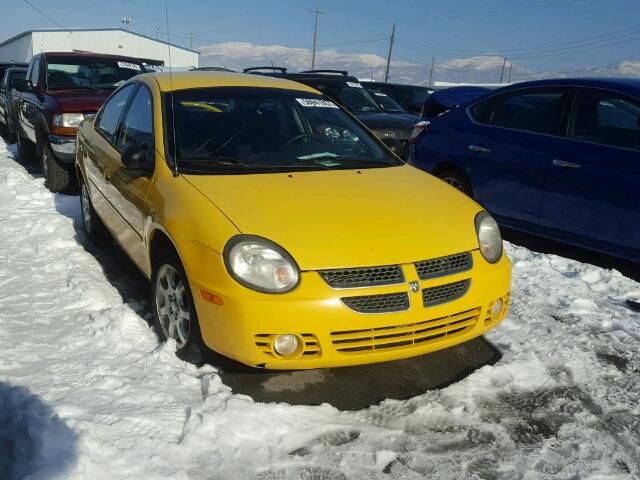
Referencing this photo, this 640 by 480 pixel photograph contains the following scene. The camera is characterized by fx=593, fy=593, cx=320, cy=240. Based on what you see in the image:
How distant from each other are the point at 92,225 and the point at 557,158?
3.98 meters

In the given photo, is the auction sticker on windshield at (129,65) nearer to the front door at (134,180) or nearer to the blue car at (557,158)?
the front door at (134,180)

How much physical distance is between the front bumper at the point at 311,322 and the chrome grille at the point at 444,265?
0.04 m

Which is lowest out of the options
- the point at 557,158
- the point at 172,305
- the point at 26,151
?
the point at 26,151

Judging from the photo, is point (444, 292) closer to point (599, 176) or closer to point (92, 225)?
point (599, 176)

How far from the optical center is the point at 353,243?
8.98 ft

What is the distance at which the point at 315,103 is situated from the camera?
423 centimetres

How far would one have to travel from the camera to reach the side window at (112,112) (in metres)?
4.46

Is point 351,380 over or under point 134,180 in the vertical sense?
under

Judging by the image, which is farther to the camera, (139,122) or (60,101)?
(60,101)

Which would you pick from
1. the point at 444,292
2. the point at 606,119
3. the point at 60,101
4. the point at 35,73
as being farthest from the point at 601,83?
the point at 35,73

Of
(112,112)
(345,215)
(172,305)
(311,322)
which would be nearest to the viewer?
(311,322)

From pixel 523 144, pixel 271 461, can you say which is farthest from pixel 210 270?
pixel 523 144

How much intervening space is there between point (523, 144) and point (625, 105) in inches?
34.1

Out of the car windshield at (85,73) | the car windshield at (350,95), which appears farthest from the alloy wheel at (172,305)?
the car windshield at (350,95)
